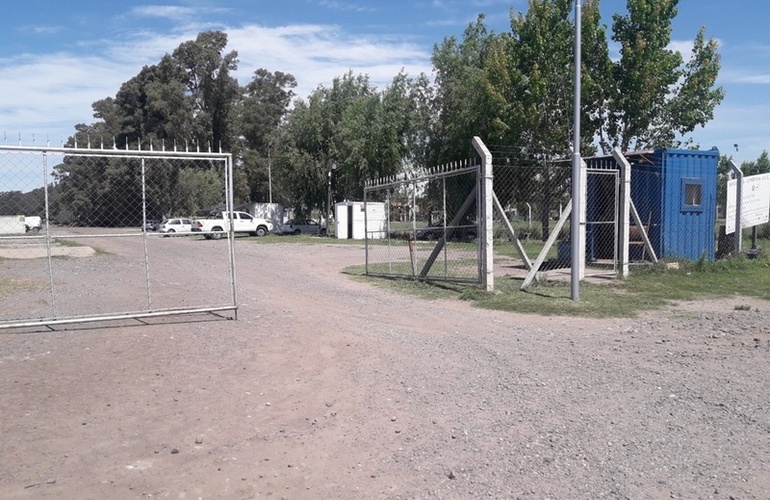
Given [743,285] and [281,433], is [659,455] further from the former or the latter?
[743,285]

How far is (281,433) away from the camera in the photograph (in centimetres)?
529

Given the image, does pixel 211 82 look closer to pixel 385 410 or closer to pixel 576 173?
pixel 576 173

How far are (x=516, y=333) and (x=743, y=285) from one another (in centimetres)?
733

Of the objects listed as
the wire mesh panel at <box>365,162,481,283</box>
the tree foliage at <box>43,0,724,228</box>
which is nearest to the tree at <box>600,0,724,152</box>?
the tree foliage at <box>43,0,724,228</box>

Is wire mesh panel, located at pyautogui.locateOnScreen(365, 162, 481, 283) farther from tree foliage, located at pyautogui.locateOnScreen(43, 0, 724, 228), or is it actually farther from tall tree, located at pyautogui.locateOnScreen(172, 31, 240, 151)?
tall tree, located at pyautogui.locateOnScreen(172, 31, 240, 151)

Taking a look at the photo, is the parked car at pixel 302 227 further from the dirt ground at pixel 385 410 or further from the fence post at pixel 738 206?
the dirt ground at pixel 385 410

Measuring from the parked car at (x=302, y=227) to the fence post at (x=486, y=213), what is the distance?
134 ft

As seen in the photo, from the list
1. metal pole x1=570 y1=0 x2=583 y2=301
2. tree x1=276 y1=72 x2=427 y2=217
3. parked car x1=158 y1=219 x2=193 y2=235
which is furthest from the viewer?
tree x1=276 y1=72 x2=427 y2=217

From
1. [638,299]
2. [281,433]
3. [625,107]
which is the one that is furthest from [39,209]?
[625,107]

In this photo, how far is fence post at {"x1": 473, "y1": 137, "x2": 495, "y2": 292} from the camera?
12.4m

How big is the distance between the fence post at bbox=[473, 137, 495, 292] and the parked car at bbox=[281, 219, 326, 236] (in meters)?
40.9

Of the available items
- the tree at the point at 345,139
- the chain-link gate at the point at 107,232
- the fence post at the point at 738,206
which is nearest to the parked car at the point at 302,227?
the tree at the point at 345,139

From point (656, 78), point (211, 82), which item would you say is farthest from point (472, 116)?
point (211, 82)

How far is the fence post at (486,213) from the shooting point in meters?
12.4
